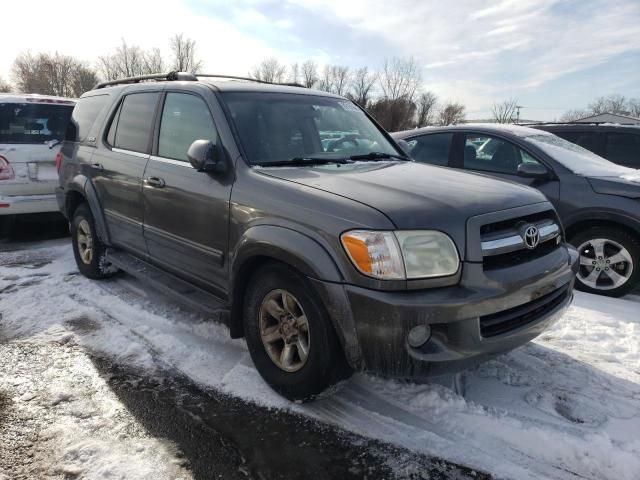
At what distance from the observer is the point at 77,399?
2896 mm

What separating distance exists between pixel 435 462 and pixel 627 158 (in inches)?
236

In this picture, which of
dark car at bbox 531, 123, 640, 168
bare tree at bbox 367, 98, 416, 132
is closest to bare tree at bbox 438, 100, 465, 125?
bare tree at bbox 367, 98, 416, 132

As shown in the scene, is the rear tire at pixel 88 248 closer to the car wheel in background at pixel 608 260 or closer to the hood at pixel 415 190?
the hood at pixel 415 190

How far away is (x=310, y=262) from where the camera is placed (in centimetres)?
246

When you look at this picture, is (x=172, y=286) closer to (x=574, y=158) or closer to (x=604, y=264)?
(x=604, y=264)

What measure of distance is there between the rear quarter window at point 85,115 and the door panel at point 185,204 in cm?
144

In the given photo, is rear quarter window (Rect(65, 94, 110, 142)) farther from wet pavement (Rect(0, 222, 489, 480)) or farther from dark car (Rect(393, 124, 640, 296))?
dark car (Rect(393, 124, 640, 296))

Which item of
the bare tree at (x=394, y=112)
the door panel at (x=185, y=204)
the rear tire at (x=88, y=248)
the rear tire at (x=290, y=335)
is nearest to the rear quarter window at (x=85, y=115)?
the rear tire at (x=88, y=248)

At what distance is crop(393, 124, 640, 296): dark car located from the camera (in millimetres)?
4660

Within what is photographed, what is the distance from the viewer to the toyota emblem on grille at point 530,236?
264 cm

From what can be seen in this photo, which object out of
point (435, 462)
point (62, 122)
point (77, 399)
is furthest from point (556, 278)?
point (62, 122)

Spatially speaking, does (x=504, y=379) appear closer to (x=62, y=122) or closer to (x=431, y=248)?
(x=431, y=248)

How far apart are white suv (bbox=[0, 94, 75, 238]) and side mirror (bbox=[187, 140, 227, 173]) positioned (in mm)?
4409

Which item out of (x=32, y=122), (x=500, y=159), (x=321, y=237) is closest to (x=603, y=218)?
(x=500, y=159)
